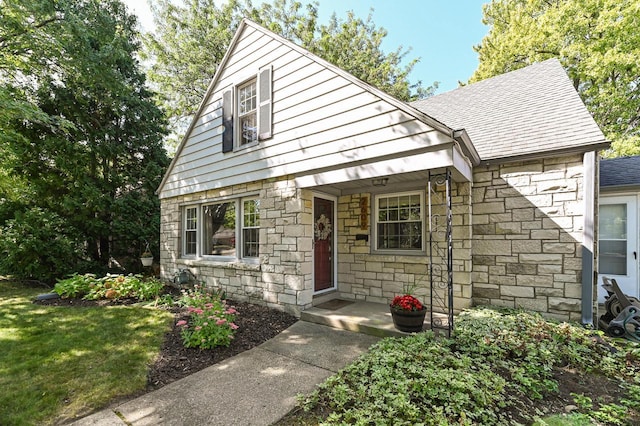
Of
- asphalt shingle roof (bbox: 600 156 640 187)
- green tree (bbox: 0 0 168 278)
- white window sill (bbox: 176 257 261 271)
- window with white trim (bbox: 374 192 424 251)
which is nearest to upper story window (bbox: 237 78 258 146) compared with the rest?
white window sill (bbox: 176 257 261 271)

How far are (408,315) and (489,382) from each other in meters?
1.26

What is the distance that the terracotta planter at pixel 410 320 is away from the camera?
3.73 metres

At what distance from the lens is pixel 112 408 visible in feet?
8.29

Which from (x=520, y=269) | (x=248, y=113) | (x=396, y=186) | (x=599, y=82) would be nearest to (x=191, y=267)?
(x=248, y=113)

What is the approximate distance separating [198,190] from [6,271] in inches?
257

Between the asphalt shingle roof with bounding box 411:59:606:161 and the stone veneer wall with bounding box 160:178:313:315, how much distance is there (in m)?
3.36

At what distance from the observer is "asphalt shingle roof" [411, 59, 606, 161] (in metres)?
4.28

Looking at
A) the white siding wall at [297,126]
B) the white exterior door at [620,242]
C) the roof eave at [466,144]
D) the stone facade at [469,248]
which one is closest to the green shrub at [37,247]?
the white siding wall at [297,126]

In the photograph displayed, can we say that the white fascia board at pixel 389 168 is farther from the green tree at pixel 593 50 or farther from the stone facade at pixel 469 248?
the green tree at pixel 593 50

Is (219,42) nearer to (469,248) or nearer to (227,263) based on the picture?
(227,263)

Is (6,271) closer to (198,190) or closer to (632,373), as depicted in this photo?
(198,190)

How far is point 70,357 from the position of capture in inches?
138

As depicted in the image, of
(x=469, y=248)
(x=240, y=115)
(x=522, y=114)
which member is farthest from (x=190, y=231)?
(x=522, y=114)

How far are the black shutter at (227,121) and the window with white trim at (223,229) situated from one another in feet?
4.21
